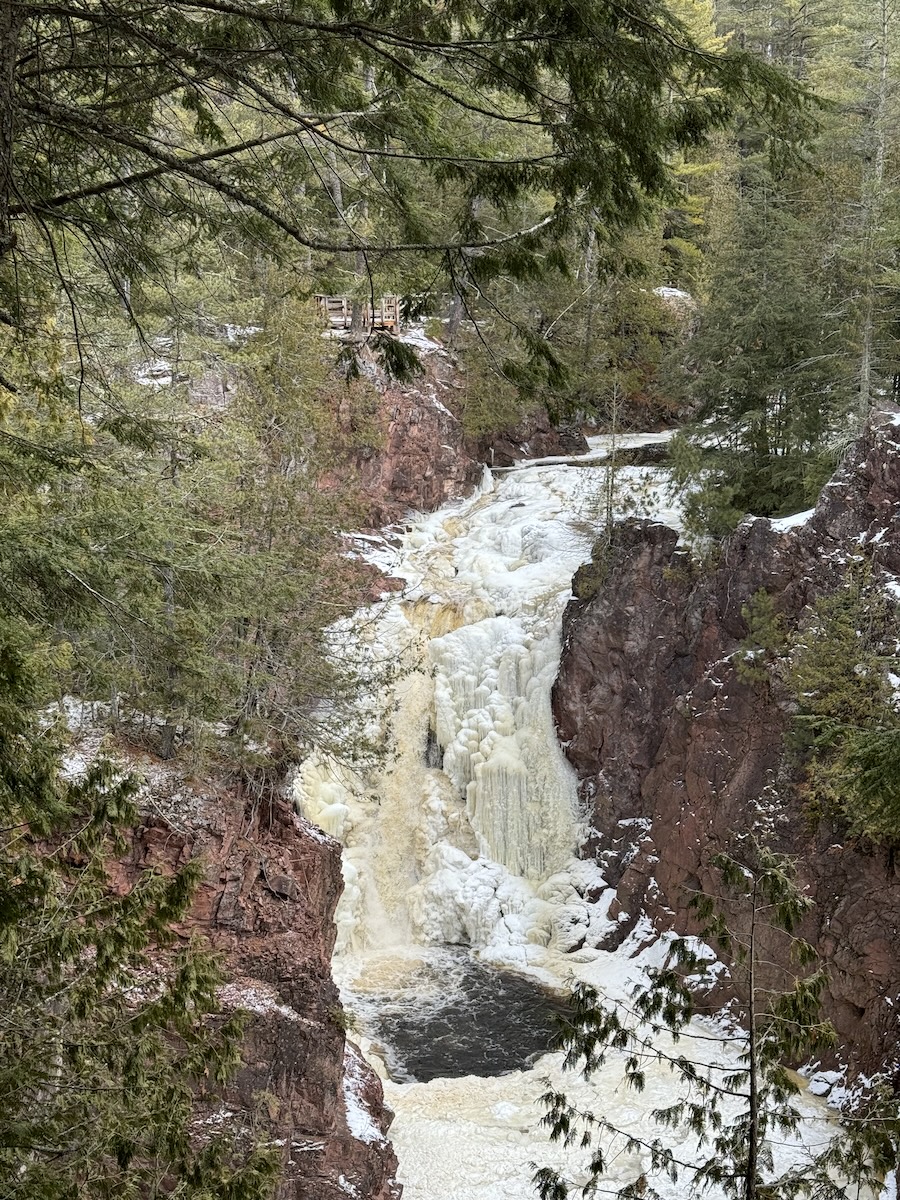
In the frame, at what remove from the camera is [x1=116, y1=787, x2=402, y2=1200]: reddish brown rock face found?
364 inches

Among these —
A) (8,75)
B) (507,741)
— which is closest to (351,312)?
(507,741)

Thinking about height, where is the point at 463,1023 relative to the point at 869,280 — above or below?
below

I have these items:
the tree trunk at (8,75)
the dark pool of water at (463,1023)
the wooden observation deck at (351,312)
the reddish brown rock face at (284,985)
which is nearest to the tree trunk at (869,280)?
the wooden observation deck at (351,312)

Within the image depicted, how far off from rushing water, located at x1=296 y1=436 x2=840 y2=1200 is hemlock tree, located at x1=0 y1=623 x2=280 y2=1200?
686cm

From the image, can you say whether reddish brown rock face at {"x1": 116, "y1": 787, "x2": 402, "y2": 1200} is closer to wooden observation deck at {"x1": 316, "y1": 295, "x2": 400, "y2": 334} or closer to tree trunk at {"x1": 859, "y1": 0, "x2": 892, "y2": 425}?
tree trunk at {"x1": 859, "y1": 0, "x2": 892, "y2": 425}

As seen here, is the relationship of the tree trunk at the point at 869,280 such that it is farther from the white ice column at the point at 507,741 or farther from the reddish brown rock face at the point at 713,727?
the white ice column at the point at 507,741

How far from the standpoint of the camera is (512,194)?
4484mm

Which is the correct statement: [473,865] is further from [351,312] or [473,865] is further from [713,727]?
[351,312]

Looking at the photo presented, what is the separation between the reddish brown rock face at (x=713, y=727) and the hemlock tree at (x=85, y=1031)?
853 centimetres

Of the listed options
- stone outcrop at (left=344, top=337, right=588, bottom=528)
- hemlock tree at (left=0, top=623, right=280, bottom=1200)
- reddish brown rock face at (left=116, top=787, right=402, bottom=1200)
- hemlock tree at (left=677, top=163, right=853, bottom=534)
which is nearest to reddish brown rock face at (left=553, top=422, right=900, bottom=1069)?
hemlock tree at (left=677, top=163, right=853, bottom=534)

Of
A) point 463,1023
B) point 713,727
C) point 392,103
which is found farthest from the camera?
point 713,727

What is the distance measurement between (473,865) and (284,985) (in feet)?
21.0

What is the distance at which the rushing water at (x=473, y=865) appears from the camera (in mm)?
11734

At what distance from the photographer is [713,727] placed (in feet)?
48.4
